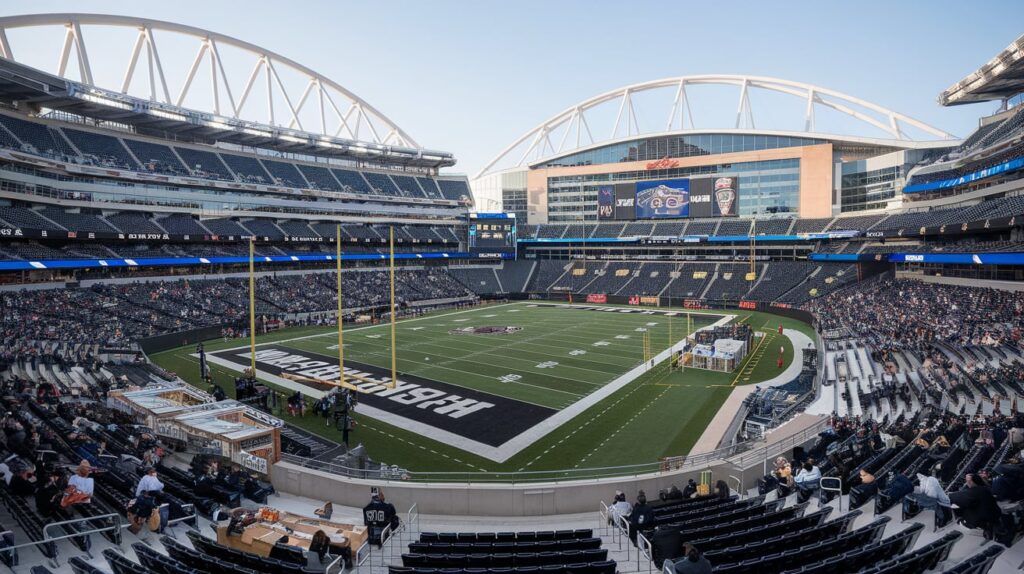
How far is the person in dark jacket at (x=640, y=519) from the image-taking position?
29.5 ft

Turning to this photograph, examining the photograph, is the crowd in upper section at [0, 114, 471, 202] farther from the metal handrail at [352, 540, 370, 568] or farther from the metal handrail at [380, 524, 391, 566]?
the metal handrail at [352, 540, 370, 568]

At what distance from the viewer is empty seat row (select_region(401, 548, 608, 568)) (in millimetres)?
7438

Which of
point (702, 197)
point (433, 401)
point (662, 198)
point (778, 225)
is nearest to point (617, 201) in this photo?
point (662, 198)

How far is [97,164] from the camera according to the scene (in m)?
47.5

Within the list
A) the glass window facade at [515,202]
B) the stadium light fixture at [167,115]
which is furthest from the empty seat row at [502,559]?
the glass window facade at [515,202]

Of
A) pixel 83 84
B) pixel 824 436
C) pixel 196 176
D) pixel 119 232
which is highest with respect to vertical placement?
pixel 83 84

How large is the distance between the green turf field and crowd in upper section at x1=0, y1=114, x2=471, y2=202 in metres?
24.4

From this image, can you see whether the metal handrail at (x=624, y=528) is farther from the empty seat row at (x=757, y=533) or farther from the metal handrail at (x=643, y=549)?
the empty seat row at (x=757, y=533)

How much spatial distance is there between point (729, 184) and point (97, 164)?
65.8m

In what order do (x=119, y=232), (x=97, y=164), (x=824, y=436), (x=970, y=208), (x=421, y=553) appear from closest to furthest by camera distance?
(x=421, y=553)
(x=824, y=436)
(x=970, y=208)
(x=119, y=232)
(x=97, y=164)

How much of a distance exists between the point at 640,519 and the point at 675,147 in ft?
229

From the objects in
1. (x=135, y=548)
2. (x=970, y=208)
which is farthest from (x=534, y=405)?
(x=970, y=208)

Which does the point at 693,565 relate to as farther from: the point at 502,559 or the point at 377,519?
the point at 377,519

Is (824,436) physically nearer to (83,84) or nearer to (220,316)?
(220,316)
